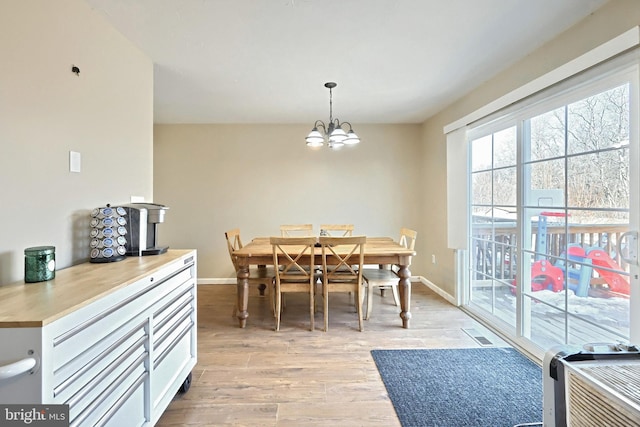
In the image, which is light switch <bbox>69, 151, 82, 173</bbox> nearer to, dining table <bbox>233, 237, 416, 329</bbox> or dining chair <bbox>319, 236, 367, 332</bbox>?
dining table <bbox>233, 237, 416, 329</bbox>

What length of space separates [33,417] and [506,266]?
126 inches

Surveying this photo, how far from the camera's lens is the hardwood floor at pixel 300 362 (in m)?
1.79

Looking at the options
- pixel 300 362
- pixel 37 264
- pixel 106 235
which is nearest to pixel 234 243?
pixel 300 362

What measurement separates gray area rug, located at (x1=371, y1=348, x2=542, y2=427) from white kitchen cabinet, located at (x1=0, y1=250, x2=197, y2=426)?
1362mm

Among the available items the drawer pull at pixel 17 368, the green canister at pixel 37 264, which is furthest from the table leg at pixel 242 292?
the drawer pull at pixel 17 368

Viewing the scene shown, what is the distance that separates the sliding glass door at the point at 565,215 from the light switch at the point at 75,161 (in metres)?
3.00

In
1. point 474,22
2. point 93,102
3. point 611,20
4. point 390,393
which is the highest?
point 474,22

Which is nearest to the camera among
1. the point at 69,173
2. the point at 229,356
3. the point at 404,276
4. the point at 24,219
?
the point at 24,219

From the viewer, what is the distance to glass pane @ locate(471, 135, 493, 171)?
3128 mm

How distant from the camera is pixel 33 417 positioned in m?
0.90

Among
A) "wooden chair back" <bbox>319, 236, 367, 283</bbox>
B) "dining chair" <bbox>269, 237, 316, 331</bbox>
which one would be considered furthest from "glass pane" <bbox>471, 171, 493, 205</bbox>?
"dining chair" <bbox>269, 237, 316, 331</bbox>

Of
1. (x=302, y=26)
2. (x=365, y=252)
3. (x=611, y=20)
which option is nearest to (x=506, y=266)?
(x=365, y=252)

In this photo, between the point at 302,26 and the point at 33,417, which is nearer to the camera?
the point at 33,417

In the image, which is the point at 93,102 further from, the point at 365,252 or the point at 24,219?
the point at 365,252
